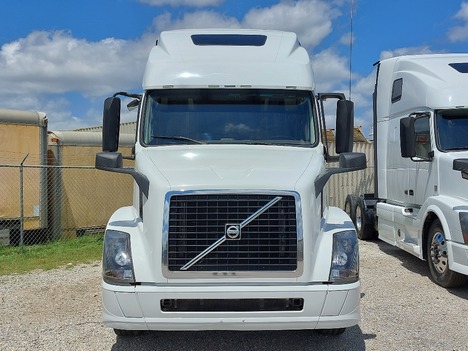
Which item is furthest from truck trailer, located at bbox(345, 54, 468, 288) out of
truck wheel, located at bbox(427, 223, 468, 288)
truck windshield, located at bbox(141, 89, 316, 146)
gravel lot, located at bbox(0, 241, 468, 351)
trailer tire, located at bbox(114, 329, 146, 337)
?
trailer tire, located at bbox(114, 329, 146, 337)

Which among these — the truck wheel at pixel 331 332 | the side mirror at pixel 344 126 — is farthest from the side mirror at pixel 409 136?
the truck wheel at pixel 331 332

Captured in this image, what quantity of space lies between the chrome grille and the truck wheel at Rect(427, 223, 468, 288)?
3.91m

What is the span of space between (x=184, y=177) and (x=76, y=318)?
2.60m

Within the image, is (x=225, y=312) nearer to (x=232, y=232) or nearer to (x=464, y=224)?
(x=232, y=232)

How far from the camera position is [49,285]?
711cm

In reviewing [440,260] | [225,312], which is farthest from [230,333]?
[440,260]

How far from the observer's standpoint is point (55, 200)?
1080cm

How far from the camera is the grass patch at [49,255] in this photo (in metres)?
8.36

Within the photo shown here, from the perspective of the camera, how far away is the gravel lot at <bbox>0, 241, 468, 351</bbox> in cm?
472

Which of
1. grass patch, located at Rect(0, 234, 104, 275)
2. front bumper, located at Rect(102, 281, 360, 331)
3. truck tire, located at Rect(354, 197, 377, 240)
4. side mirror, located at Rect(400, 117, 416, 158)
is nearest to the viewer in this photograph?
front bumper, located at Rect(102, 281, 360, 331)

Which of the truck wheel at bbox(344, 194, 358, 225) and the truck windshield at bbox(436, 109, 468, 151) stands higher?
the truck windshield at bbox(436, 109, 468, 151)

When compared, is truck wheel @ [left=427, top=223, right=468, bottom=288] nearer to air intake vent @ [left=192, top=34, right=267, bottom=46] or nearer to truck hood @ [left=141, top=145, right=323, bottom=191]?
truck hood @ [left=141, top=145, right=323, bottom=191]

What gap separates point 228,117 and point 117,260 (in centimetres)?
192

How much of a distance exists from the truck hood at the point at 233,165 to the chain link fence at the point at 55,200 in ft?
19.6
